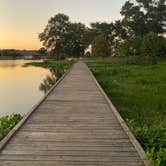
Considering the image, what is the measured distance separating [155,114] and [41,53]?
307ft

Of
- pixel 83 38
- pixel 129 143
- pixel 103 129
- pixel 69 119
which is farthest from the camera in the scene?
pixel 83 38

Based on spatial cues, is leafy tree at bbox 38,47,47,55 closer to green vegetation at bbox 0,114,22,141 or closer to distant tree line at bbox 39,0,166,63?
distant tree line at bbox 39,0,166,63

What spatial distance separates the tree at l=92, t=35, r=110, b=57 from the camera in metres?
70.7

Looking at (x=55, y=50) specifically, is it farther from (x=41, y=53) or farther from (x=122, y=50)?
(x=122, y=50)

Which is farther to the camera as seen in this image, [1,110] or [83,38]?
[83,38]

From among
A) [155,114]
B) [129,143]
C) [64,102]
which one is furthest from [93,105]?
[129,143]

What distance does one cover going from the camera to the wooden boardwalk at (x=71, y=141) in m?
5.59

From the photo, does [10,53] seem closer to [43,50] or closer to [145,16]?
[43,50]

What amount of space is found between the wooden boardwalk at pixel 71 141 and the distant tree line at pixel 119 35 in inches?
1389

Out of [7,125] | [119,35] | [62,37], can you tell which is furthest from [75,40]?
[7,125]

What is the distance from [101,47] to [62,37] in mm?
24086

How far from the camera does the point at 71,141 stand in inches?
260

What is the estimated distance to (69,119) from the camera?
863 cm

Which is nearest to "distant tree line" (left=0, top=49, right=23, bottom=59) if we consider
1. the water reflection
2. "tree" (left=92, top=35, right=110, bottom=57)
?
"tree" (left=92, top=35, right=110, bottom=57)
